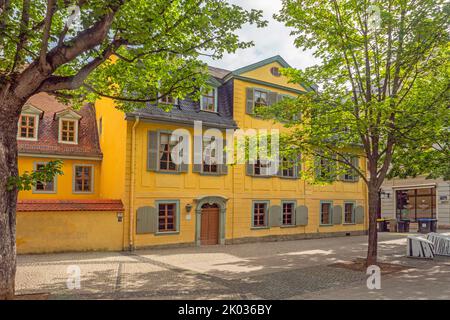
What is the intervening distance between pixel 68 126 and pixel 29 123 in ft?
6.23

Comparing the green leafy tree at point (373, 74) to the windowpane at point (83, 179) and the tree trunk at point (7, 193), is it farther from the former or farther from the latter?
the windowpane at point (83, 179)

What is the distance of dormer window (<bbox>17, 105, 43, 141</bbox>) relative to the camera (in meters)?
18.8

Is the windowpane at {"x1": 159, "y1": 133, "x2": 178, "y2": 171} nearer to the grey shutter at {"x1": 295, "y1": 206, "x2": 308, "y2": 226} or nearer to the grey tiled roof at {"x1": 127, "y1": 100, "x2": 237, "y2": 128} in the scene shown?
the grey tiled roof at {"x1": 127, "y1": 100, "x2": 237, "y2": 128}

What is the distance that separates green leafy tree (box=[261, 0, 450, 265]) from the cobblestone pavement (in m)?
2.36

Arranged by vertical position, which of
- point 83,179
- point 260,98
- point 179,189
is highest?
point 260,98

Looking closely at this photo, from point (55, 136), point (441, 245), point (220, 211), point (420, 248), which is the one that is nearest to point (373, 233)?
point (420, 248)

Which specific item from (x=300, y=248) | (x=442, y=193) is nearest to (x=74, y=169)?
(x=300, y=248)

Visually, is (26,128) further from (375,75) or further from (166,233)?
(375,75)

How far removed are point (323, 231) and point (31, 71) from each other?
19766 mm

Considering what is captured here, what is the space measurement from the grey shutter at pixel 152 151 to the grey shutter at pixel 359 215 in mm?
15099

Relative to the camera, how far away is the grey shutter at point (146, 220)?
1633cm

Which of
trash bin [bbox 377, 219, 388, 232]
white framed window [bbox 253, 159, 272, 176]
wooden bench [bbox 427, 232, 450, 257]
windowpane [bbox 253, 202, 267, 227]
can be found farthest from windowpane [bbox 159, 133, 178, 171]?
trash bin [bbox 377, 219, 388, 232]

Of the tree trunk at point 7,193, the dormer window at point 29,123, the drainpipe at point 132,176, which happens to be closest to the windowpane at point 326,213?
the drainpipe at point 132,176

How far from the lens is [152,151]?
17.0 metres
